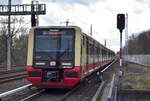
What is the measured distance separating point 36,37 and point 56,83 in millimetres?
2243

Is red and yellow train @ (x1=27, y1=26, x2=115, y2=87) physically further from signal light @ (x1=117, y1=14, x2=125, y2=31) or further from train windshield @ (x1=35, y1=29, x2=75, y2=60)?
signal light @ (x1=117, y1=14, x2=125, y2=31)

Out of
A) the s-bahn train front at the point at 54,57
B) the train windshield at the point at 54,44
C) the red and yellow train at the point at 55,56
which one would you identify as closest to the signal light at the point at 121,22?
the red and yellow train at the point at 55,56

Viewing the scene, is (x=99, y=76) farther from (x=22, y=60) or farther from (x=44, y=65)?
(x=22, y=60)

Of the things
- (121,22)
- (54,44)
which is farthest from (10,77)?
(121,22)

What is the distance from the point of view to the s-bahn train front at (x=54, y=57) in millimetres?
12070

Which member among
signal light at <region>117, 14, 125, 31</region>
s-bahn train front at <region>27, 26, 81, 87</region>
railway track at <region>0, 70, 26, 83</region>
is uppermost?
signal light at <region>117, 14, 125, 31</region>

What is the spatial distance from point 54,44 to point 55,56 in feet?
1.77

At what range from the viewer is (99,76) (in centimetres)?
1698

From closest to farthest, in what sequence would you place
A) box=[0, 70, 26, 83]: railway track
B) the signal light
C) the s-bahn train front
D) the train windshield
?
the s-bahn train front, the train windshield, the signal light, box=[0, 70, 26, 83]: railway track

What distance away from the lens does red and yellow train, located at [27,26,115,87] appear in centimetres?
1208

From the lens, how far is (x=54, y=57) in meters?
12.2

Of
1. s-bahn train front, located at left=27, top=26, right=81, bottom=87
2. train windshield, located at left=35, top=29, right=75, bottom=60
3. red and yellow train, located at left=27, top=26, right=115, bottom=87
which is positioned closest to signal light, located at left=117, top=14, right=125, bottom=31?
red and yellow train, located at left=27, top=26, right=115, bottom=87

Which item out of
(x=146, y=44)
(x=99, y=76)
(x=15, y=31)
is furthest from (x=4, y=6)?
(x=146, y=44)

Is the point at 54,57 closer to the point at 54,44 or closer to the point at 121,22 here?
the point at 54,44
